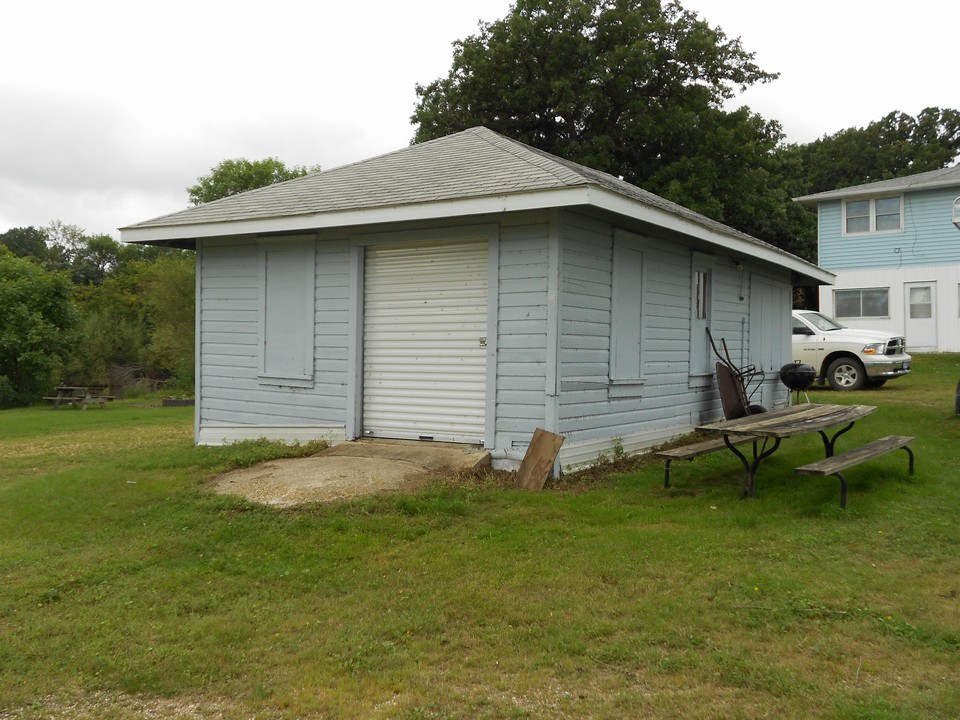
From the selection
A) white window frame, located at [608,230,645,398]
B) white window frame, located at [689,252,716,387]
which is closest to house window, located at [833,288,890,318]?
white window frame, located at [689,252,716,387]

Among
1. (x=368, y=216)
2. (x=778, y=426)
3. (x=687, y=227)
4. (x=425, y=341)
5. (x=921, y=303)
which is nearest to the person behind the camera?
(x=778, y=426)

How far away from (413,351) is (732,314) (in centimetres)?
579

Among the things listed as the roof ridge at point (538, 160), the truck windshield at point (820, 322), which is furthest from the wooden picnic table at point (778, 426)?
the truck windshield at point (820, 322)

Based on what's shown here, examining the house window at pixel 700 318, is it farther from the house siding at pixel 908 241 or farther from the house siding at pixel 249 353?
the house siding at pixel 908 241

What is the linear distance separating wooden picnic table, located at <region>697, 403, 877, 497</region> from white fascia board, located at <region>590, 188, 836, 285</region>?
226cm

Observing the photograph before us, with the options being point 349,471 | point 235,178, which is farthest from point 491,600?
point 235,178

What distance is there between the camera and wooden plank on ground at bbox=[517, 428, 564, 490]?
296 inches

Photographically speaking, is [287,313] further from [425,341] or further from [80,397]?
[80,397]

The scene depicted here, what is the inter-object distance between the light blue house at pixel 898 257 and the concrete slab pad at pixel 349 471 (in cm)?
1887

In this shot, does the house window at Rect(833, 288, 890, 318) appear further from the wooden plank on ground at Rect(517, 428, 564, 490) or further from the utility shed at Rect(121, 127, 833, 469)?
the wooden plank on ground at Rect(517, 428, 564, 490)

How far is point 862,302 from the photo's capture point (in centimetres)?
2397

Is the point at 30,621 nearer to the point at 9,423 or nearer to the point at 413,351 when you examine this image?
the point at 413,351

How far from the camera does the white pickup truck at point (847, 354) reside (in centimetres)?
1625

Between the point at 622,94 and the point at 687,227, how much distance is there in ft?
61.4
